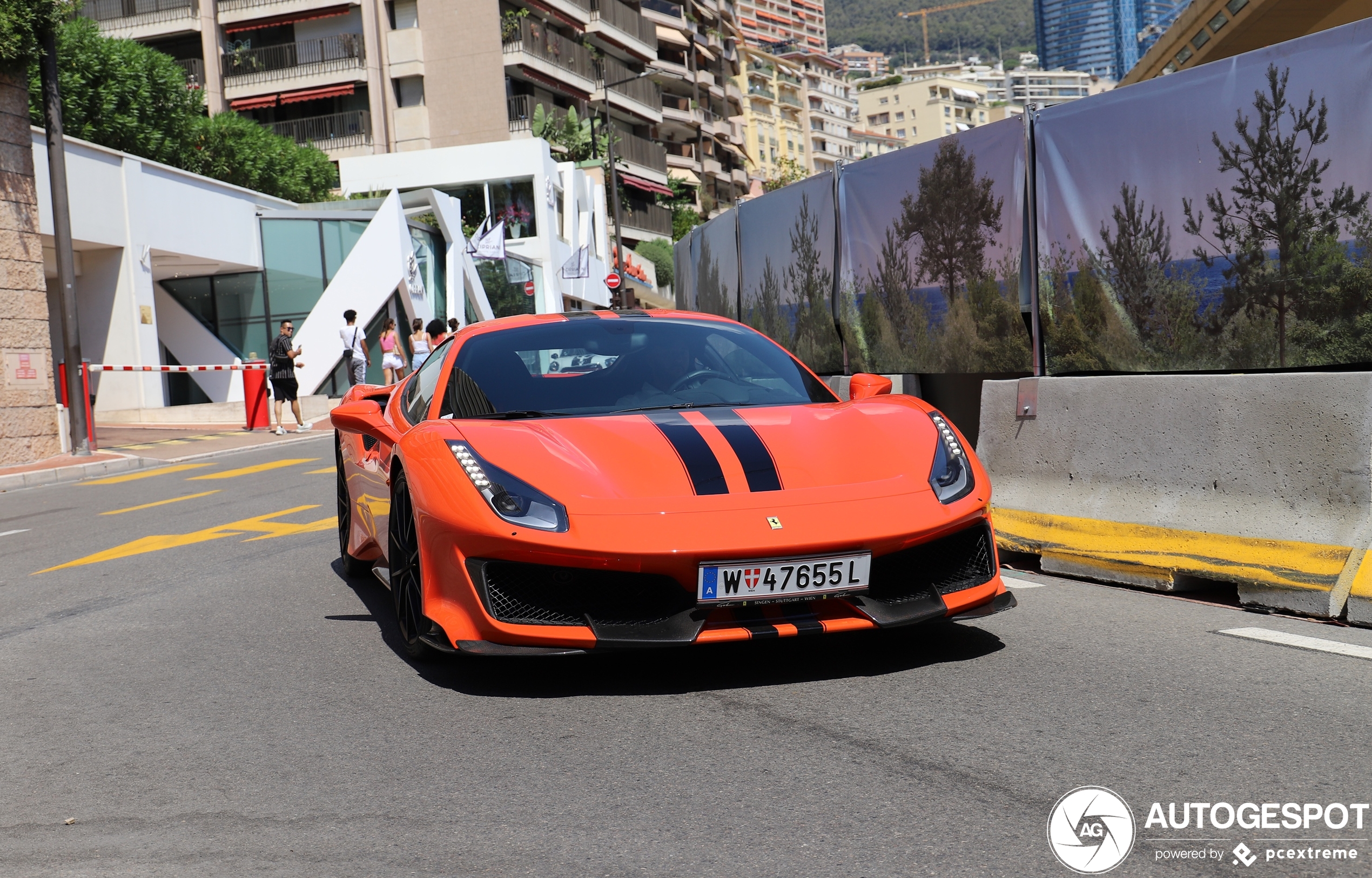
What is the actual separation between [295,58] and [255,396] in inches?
1373

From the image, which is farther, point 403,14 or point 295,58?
point 403,14

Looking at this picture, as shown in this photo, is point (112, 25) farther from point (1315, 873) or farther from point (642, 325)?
point (1315, 873)

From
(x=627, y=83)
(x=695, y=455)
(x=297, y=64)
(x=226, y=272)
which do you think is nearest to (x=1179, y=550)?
(x=695, y=455)

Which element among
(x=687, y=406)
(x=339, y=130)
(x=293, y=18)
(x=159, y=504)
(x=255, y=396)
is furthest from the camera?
(x=339, y=130)

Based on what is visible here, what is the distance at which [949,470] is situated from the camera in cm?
455

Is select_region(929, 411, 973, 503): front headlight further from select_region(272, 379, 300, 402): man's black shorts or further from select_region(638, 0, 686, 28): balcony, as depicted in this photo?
select_region(638, 0, 686, 28): balcony

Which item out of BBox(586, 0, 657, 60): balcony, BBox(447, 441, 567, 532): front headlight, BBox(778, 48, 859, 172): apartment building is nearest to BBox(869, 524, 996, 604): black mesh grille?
BBox(447, 441, 567, 532): front headlight

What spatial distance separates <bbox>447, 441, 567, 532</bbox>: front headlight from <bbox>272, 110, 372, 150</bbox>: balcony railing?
52.7 metres

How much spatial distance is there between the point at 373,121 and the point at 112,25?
11.5m

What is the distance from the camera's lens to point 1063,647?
4598 millimetres

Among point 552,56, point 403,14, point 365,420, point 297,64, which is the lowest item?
point 365,420

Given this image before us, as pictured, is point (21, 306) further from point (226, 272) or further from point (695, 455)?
point (695, 455)

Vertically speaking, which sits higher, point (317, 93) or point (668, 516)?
point (317, 93)

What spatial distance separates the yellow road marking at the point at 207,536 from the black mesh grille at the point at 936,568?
19.0ft
